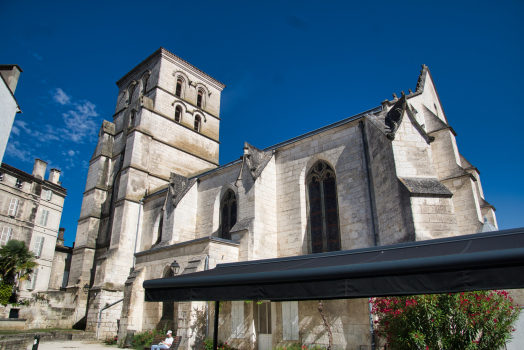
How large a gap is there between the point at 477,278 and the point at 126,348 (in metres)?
12.3

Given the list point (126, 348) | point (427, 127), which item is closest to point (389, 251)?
point (427, 127)

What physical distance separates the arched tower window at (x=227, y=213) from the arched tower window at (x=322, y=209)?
3.60 metres

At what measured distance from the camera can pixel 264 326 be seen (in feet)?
34.6

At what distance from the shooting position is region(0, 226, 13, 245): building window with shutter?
2152 centimetres

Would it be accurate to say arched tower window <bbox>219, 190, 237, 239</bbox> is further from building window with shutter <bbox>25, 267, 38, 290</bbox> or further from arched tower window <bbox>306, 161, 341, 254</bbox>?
building window with shutter <bbox>25, 267, 38, 290</bbox>

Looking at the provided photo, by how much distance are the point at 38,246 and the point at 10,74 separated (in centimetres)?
1700

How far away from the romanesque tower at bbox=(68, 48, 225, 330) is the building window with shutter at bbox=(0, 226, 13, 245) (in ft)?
14.5

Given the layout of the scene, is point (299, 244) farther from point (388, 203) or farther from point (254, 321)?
point (388, 203)

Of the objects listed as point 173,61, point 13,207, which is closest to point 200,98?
point 173,61

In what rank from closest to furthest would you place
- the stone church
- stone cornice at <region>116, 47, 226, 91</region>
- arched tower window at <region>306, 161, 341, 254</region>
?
the stone church
arched tower window at <region>306, 161, 341, 254</region>
stone cornice at <region>116, 47, 226, 91</region>

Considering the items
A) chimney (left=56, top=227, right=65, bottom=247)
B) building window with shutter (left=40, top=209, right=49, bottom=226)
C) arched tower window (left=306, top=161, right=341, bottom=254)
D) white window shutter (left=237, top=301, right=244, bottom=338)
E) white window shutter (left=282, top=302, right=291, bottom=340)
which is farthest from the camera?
chimney (left=56, top=227, right=65, bottom=247)

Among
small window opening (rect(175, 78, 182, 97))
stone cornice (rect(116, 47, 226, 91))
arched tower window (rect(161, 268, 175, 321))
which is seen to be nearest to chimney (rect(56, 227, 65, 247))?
stone cornice (rect(116, 47, 226, 91))

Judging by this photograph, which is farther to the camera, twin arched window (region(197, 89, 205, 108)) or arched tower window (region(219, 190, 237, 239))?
twin arched window (region(197, 89, 205, 108))

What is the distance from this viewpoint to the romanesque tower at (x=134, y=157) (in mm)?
18173
